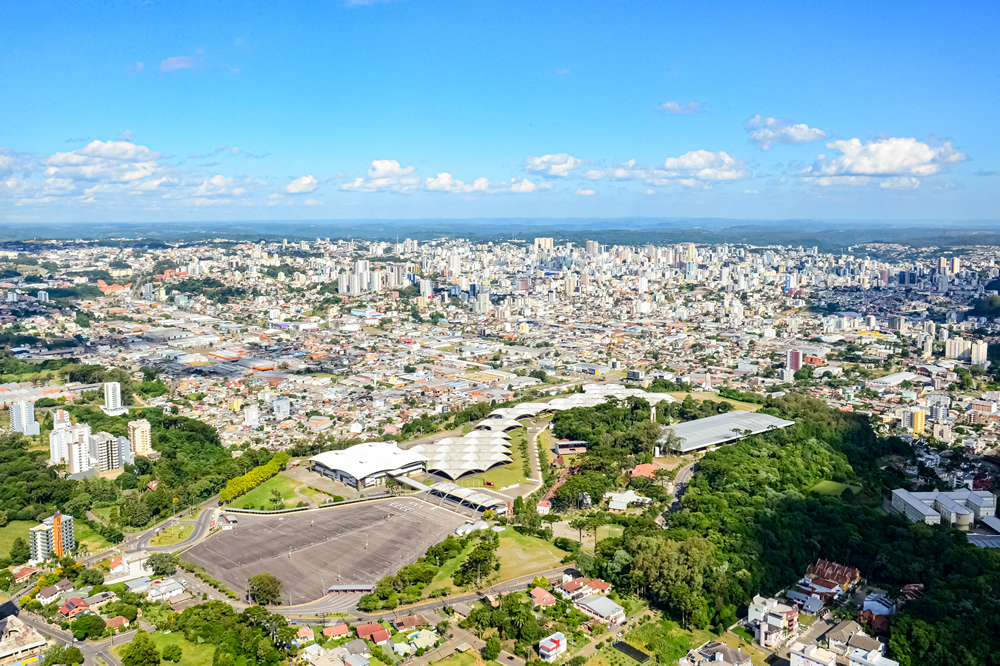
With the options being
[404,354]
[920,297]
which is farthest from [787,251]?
[404,354]

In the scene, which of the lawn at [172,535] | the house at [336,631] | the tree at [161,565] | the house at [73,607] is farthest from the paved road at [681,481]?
the house at [73,607]

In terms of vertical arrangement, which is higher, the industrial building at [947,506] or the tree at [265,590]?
the industrial building at [947,506]

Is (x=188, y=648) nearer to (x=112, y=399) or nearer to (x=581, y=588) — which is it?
(x=581, y=588)

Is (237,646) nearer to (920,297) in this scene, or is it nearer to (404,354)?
(404,354)

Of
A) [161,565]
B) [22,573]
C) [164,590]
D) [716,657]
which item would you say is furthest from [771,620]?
[22,573]

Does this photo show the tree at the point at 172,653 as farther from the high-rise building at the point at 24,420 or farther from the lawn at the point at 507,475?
the high-rise building at the point at 24,420

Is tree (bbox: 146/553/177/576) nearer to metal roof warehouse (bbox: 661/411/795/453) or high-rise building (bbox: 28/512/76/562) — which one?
high-rise building (bbox: 28/512/76/562)

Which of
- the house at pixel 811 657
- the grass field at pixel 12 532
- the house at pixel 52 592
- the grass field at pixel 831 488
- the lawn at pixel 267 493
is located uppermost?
the grass field at pixel 831 488
